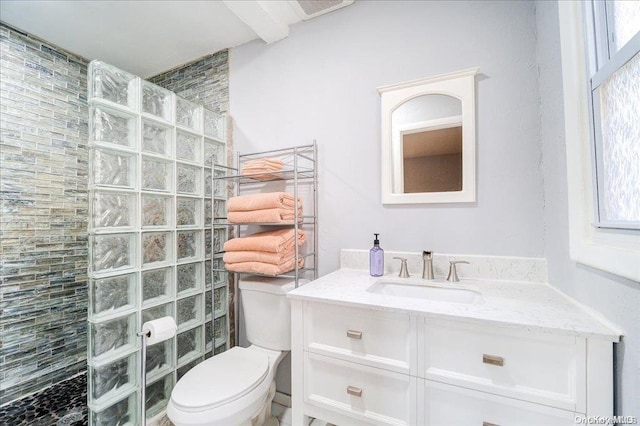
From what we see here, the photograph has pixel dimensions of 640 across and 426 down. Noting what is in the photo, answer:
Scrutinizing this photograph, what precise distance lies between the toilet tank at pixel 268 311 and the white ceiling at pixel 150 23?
1516 millimetres

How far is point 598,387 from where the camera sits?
71 centimetres

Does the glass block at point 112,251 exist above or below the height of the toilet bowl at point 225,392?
above

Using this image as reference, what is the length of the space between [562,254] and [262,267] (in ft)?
4.18

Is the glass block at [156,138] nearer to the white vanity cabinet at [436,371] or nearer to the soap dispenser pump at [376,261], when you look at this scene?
the white vanity cabinet at [436,371]

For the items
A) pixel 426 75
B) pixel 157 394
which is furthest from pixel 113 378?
pixel 426 75

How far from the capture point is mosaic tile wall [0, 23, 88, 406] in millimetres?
1615

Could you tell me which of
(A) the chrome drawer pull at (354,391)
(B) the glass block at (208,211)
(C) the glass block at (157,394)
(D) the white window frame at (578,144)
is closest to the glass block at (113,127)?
(B) the glass block at (208,211)

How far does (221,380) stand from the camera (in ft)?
3.87

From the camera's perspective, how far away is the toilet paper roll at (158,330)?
113cm

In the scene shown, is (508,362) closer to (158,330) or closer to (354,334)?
(354,334)

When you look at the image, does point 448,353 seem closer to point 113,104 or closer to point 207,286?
point 207,286

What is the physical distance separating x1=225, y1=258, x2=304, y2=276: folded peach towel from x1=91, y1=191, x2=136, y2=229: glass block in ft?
1.76

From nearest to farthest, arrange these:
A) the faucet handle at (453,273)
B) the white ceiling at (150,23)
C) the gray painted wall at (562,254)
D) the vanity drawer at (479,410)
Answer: the gray painted wall at (562,254) < the vanity drawer at (479,410) < the faucet handle at (453,273) < the white ceiling at (150,23)

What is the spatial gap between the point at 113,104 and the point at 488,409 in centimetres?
185
